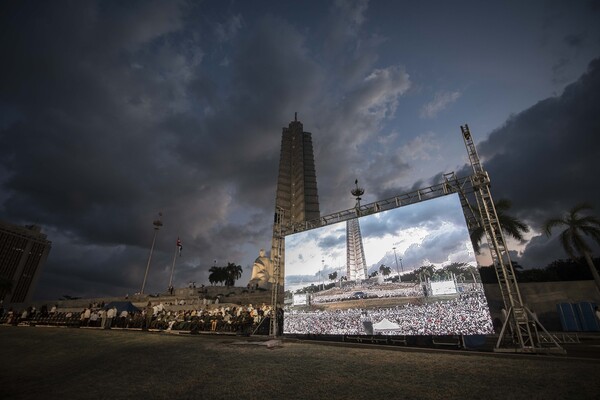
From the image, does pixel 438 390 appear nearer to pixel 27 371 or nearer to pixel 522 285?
pixel 27 371

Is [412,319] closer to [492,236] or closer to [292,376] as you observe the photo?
Result: [492,236]

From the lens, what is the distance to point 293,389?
19.6 feet

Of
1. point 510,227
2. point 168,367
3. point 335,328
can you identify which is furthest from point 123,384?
point 510,227

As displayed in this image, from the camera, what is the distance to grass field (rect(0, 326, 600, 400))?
562cm

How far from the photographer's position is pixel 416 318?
13.0 meters

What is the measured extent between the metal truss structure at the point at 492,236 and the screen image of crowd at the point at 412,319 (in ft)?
3.35

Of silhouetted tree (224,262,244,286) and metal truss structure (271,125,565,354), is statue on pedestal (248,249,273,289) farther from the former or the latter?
metal truss structure (271,125,565,354)

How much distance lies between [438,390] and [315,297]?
12.0 meters

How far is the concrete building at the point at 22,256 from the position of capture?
4390 inches

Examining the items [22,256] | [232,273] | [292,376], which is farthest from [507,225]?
[22,256]

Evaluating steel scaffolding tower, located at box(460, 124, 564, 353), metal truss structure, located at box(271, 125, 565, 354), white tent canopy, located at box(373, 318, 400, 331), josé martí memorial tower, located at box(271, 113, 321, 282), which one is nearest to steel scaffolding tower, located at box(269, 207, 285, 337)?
metal truss structure, located at box(271, 125, 565, 354)

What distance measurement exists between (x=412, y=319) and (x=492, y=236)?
212 inches

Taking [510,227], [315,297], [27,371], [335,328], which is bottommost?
[27,371]

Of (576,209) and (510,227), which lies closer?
(576,209)
